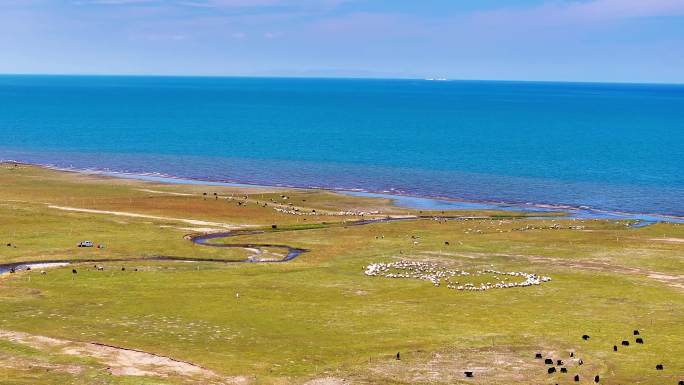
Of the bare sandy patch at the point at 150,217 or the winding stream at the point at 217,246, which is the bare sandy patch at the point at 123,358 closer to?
the winding stream at the point at 217,246

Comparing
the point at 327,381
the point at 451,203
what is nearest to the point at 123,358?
the point at 327,381

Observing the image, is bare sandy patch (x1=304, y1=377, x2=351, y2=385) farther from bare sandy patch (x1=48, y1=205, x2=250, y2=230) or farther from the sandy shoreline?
the sandy shoreline

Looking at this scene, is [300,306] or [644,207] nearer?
[300,306]

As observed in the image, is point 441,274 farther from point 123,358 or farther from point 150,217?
point 150,217

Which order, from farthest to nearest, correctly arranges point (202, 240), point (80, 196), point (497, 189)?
1. point (497, 189)
2. point (80, 196)
3. point (202, 240)

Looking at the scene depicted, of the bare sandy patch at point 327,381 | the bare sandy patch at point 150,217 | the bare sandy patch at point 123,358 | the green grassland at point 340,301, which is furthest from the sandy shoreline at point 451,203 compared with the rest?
the bare sandy patch at point 327,381

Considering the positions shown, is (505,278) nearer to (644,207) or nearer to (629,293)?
(629,293)

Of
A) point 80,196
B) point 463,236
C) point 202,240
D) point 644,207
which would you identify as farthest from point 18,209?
point 644,207

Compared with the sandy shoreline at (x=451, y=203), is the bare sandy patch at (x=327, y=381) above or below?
below
